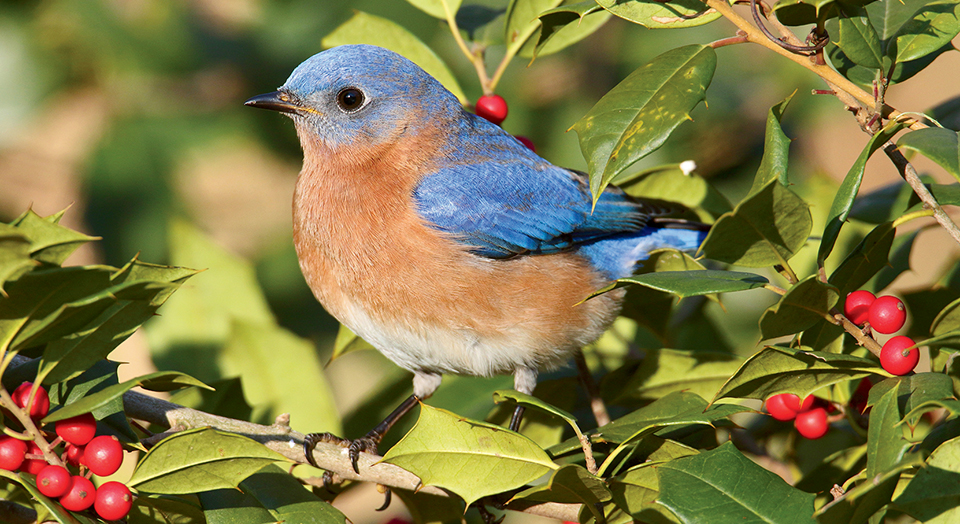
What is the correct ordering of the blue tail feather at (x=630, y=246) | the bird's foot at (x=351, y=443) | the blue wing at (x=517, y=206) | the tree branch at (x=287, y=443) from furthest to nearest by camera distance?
1. the blue tail feather at (x=630, y=246)
2. the blue wing at (x=517, y=206)
3. the bird's foot at (x=351, y=443)
4. the tree branch at (x=287, y=443)

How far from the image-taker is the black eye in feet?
11.3

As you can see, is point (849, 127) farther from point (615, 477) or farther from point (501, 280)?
point (615, 477)

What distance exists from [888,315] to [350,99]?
91.5 inches

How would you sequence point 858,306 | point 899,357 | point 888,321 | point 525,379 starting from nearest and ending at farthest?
1. point 899,357
2. point 888,321
3. point 858,306
4. point 525,379

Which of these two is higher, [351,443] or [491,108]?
[491,108]

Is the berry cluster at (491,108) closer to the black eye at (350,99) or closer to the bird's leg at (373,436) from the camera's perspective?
the black eye at (350,99)

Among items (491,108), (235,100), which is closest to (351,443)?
(491,108)

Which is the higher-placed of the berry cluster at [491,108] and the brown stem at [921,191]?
the brown stem at [921,191]

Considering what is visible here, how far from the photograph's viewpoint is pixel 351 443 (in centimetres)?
296

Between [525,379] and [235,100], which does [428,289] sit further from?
[235,100]

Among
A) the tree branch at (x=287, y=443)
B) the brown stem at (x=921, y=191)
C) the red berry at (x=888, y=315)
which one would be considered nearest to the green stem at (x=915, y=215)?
the brown stem at (x=921, y=191)

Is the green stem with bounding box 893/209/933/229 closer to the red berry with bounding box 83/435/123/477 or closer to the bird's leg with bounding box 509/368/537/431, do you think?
the bird's leg with bounding box 509/368/537/431

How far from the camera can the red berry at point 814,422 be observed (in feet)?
8.26

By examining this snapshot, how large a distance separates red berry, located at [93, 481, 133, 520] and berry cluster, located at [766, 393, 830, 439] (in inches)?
73.3
